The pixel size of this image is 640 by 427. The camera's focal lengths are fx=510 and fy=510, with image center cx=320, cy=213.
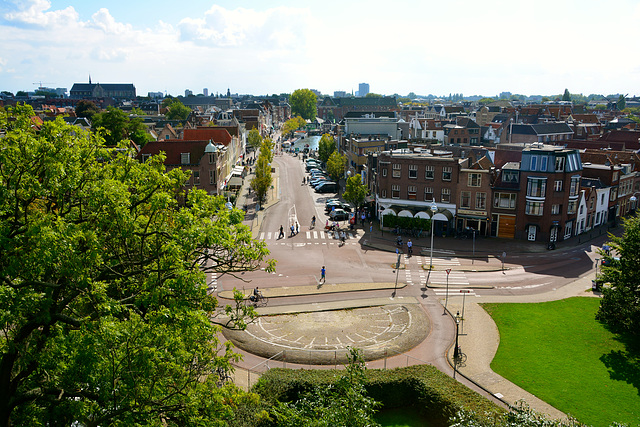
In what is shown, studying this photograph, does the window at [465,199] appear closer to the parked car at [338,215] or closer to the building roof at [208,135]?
the parked car at [338,215]

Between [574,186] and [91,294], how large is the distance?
201 ft

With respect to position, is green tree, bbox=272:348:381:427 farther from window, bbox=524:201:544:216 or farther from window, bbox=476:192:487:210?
window, bbox=524:201:544:216

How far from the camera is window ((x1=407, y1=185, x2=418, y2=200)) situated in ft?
220

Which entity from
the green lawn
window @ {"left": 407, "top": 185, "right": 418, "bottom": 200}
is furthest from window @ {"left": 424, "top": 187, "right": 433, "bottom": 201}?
the green lawn

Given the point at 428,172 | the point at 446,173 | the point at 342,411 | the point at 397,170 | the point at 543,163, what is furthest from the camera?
the point at 397,170

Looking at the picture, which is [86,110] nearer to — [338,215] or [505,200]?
[338,215]

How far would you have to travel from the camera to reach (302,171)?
119250 millimetres

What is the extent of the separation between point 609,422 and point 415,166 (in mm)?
43261

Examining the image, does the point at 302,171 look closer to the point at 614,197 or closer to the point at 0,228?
the point at 614,197

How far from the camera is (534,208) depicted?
6244cm

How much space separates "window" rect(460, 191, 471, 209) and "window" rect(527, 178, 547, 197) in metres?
7.05

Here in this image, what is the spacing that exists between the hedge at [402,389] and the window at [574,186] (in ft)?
139

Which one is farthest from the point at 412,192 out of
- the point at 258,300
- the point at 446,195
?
the point at 258,300

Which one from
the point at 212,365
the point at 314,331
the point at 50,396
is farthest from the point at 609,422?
the point at 50,396
